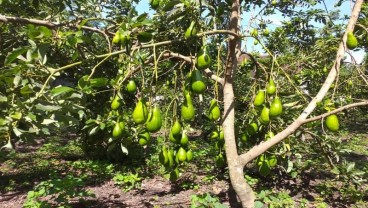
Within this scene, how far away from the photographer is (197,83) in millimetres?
1812

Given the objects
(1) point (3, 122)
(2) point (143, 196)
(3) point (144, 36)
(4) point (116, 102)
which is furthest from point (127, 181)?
(3) point (144, 36)

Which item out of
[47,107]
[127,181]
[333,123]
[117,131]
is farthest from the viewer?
[127,181]

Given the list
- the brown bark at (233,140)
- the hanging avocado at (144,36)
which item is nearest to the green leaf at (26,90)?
the hanging avocado at (144,36)

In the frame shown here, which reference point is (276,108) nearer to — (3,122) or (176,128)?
(176,128)

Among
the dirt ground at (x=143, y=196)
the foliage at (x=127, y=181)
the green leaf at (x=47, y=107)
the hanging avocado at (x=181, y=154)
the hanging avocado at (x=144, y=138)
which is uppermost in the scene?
the green leaf at (x=47, y=107)

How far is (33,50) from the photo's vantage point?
5.49 feet

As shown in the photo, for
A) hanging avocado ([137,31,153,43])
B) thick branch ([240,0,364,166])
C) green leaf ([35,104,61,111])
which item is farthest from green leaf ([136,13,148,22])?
thick branch ([240,0,364,166])

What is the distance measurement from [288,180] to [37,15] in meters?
4.38

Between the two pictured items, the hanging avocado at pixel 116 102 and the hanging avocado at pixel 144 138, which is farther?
the hanging avocado at pixel 144 138

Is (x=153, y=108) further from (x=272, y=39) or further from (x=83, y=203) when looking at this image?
(x=272, y=39)

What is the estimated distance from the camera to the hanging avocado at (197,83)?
181 centimetres

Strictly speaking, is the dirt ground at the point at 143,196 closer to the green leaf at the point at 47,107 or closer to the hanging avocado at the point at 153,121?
the hanging avocado at the point at 153,121

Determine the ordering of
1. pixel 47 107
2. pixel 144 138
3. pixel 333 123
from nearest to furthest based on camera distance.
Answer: pixel 47 107 → pixel 144 138 → pixel 333 123

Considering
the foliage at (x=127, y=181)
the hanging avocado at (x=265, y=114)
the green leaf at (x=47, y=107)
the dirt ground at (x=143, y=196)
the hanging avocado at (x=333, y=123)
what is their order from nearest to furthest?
the green leaf at (x=47, y=107), the hanging avocado at (x=265, y=114), the hanging avocado at (x=333, y=123), the dirt ground at (x=143, y=196), the foliage at (x=127, y=181)
